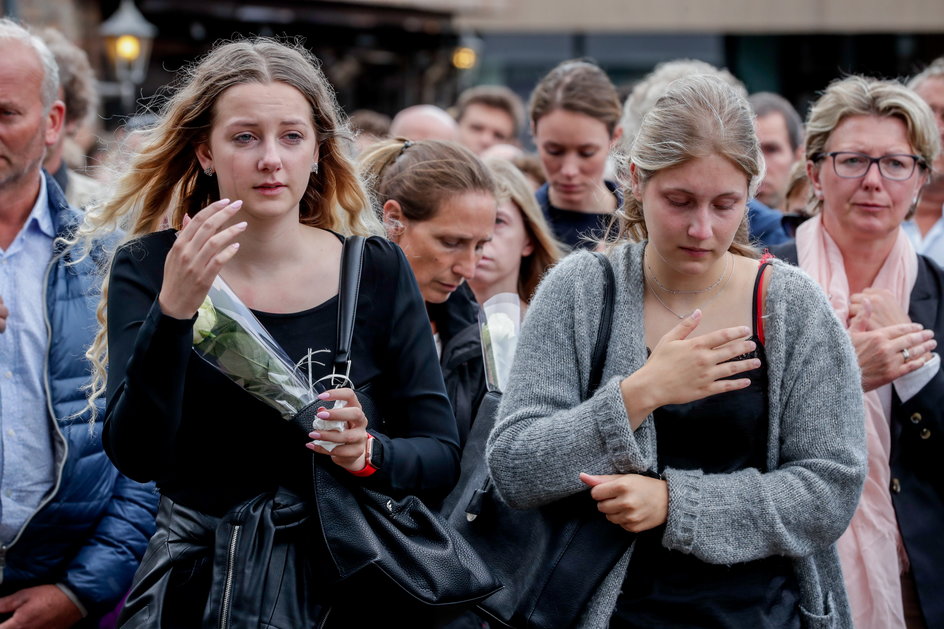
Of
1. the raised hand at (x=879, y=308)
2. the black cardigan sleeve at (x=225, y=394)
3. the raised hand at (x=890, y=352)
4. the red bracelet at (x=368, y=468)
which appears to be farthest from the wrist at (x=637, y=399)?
the raised hand at (x=879, y=308)

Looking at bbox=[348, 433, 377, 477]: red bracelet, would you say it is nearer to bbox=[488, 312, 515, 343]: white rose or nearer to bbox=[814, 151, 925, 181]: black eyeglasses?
bbox=[488, 312, 515, 343]: white rose

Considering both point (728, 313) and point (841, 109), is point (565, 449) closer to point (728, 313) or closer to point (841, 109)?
point (728, 313)

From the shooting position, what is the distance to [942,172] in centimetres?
455

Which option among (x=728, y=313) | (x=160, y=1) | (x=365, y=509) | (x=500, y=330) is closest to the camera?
(x=365, y=509)

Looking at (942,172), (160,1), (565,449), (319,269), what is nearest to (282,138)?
(319,269)

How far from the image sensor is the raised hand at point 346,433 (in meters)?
2.35

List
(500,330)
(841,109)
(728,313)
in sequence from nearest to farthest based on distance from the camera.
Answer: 1. (728,313)
2. (500,330)
3. (841,109)

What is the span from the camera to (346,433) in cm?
237

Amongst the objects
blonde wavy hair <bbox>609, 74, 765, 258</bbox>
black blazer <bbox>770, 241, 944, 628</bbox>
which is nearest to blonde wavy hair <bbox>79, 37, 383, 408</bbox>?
blonde wavy hair <bbox>609, 74, 765, 258</bbox>

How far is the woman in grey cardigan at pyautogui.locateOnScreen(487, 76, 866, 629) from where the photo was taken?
2.48 m

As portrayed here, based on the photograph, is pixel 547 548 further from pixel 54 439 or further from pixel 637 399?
pixel 54 439

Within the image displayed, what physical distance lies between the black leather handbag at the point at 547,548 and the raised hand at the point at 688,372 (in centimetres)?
20

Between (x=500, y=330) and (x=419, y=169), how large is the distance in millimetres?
748

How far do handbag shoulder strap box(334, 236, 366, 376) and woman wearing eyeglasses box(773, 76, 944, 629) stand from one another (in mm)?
1515
